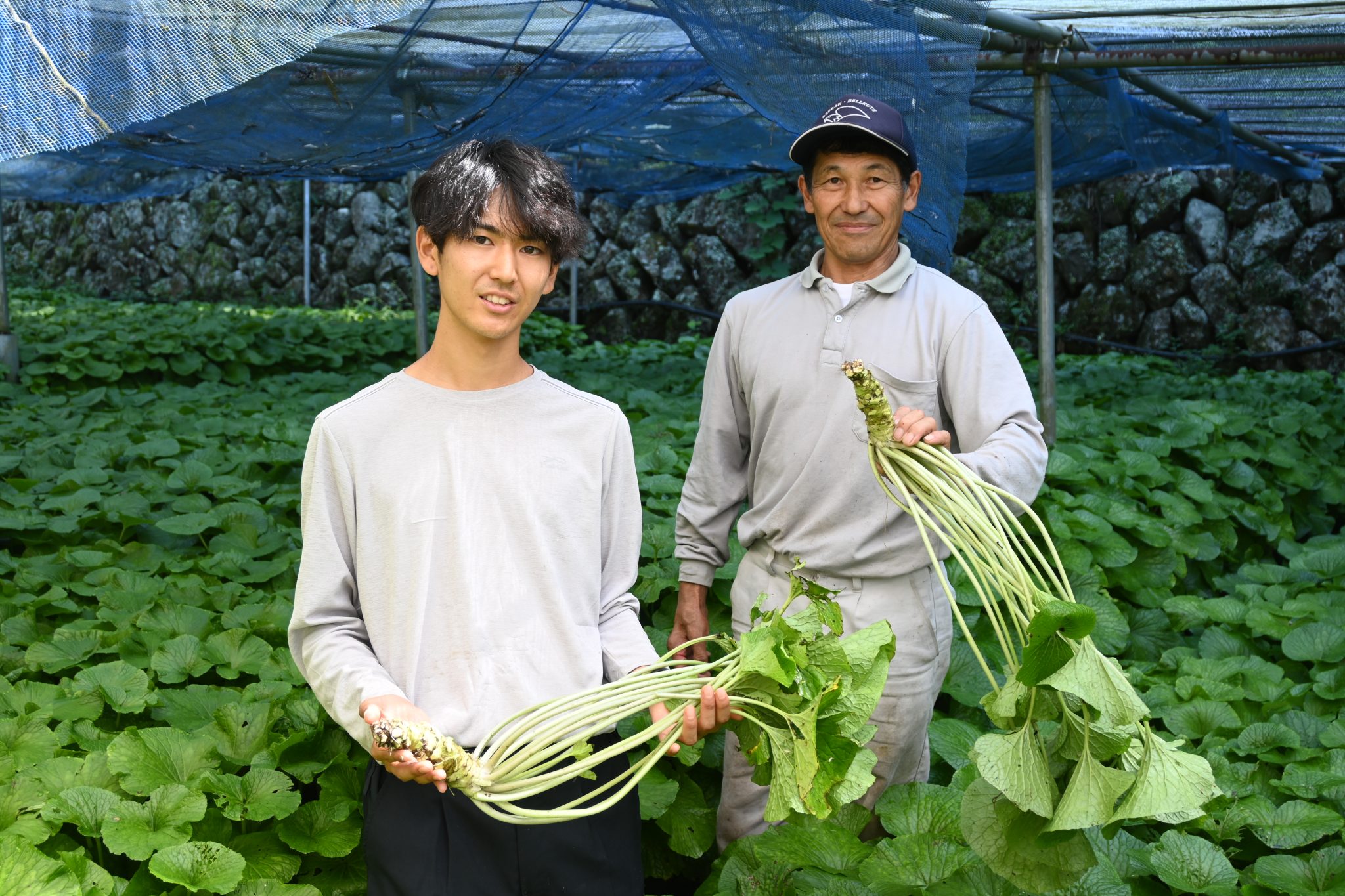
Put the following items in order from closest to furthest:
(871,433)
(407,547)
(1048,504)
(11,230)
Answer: (407,547)
(871,433)
(1048,504)
(11,230)

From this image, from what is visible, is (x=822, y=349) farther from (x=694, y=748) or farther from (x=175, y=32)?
(x=175, y=32)

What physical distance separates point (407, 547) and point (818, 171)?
1.15m

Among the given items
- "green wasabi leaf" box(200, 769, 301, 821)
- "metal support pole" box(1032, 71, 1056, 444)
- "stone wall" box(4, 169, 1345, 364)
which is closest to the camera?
"green wasabi leaf" box(200, 769, 301, 821)

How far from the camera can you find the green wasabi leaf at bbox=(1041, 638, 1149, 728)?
1290mm

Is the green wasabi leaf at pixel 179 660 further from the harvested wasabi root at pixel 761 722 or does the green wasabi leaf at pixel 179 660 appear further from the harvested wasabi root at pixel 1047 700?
the harvested wasabi root at pixel 1047 700

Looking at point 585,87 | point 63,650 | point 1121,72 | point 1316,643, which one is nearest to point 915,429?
point 63,650

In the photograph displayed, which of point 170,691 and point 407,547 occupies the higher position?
point 407,547

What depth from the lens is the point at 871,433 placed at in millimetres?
1549

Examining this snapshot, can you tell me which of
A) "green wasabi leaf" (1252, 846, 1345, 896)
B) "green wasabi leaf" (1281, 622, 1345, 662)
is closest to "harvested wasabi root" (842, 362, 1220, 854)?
"green wasabi leaf" (1252, 846, 1345, 896)

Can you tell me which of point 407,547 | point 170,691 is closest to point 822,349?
point 407,547

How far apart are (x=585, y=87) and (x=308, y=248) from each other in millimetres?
10665

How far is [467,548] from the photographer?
1.46 metres

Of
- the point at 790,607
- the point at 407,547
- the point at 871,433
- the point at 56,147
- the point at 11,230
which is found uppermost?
the point at 56,147

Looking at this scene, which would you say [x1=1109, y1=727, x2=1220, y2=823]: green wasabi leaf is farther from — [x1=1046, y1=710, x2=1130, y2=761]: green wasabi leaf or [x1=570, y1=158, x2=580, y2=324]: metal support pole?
[x1=570, y1=158, x2=580, y2=324]: metal support pole
